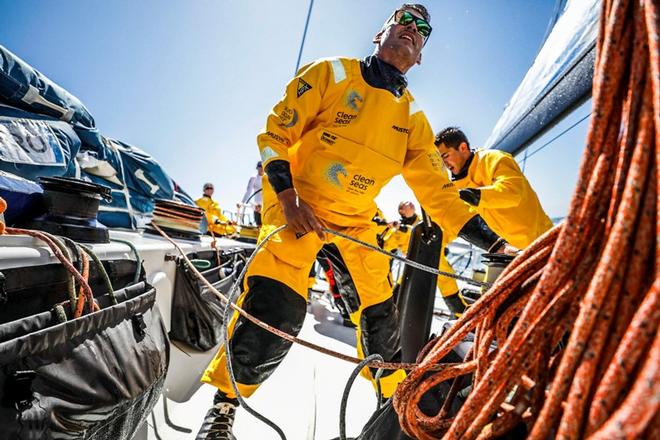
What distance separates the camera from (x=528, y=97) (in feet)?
8.77

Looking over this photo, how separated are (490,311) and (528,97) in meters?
2.98

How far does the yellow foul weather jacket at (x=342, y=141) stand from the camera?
45.3 inches

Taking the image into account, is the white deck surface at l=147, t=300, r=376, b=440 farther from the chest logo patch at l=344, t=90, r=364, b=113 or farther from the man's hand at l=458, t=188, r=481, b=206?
the chest logo patch at l=344, t=90, r=364, b=113

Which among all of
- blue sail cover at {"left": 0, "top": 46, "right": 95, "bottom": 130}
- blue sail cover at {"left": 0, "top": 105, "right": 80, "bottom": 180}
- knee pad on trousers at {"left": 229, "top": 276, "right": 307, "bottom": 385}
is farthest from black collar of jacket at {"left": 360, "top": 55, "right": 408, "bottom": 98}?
blue sail cover at {"left": 0, "top": 46, "right": 95, "bottom": 130}

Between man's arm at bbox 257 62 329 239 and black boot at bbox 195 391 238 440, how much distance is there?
2.10ft

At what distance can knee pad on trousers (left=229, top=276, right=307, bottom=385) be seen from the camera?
1.03 meters

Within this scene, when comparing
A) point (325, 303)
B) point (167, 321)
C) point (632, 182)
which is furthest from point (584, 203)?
point (325, 303)

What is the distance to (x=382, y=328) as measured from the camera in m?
1.29

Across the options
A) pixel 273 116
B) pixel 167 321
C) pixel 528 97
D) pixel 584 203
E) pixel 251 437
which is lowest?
pixel 251 437

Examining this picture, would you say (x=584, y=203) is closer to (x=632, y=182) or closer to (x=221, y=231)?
(x=632, y=182)

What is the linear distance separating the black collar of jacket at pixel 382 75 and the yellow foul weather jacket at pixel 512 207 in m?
0.71

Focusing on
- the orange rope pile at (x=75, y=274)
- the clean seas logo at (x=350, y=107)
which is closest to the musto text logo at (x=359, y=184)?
the clean seas logo at (x=350, y=107)

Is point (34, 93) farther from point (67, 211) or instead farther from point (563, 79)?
point (563, 79)

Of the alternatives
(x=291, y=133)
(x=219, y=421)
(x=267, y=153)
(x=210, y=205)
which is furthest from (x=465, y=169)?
(x=210, y=205)
